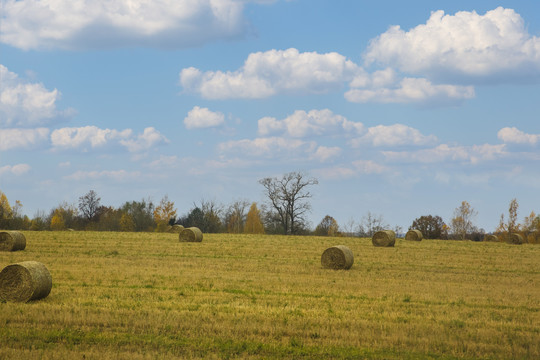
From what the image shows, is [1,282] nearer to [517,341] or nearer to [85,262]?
[85,262]

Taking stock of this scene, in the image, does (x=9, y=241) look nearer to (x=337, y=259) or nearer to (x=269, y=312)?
(x=337, y=259)

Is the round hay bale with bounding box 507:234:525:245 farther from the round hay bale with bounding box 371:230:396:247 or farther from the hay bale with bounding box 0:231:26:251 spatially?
the hay bale with bounding box 0:231:26:251

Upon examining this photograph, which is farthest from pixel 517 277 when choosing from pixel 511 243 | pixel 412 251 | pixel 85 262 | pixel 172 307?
pixel 511 243

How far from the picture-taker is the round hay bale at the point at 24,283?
→ 16.9 meters

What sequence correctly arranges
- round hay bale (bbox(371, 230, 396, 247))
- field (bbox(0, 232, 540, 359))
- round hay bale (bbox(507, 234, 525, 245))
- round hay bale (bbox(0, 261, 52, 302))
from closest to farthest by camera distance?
field (bbox(0, 232, 540, 359))
round hay bale (bbox(0, 261, 52, 302))
round hay bale (bbox(371, 230, 396, 247))
round hay bale (bbox(507, 234, 525, 245))

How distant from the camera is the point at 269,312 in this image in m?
15.5

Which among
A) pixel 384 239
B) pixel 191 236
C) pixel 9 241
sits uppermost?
pixel 384 239

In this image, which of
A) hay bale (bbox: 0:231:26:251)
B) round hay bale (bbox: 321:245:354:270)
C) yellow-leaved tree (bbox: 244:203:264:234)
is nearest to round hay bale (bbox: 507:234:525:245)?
round hay bale (bbox: 321:245:354:270)

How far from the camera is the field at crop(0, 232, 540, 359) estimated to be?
39.4ft

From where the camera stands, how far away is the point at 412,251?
3962 centimetres

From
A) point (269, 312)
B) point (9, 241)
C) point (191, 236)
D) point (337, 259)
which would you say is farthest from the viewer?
point (191, 236)

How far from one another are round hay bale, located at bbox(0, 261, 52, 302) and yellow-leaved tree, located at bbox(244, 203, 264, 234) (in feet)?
297

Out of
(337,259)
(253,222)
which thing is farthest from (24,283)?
(253,222)

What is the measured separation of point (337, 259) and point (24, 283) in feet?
49.0
